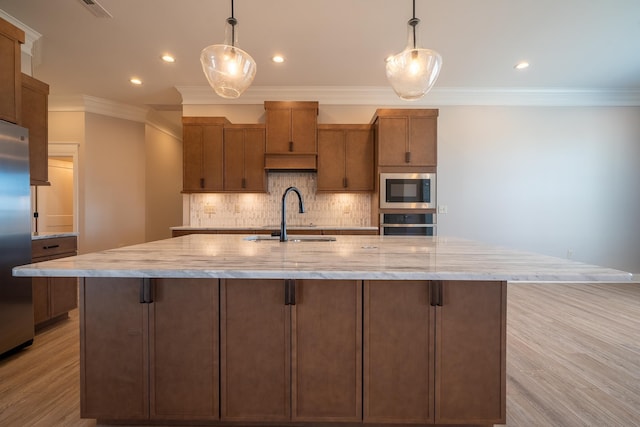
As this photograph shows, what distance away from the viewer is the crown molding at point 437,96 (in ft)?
14.2

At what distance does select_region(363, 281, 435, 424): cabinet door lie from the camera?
1.32 meters

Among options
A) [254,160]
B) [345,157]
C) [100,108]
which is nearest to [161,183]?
[100,108]

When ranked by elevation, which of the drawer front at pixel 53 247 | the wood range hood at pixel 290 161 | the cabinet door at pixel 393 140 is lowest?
the drawer front at pixel 53 247

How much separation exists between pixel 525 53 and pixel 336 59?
7.23 ft

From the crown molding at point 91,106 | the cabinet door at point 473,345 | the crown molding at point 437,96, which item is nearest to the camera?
the cabinet door at point 473,345

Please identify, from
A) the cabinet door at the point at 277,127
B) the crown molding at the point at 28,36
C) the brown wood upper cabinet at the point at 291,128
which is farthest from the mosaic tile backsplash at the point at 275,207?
the crown molding at the point at 28,36

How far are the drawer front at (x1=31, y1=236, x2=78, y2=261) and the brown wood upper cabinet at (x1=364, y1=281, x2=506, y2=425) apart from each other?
9.59 feet

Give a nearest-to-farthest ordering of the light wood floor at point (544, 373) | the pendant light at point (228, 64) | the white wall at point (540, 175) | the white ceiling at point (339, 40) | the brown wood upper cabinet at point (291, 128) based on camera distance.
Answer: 1. the light wood floor at point (544, 373)
2. the pendant light at point (228, 64)
3. the white ceiling at point (339, 40)
4. the brown wood upper cabinet at point (291, 128)
5. the white wall at point (540, 175)

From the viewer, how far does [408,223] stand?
12.8 ft

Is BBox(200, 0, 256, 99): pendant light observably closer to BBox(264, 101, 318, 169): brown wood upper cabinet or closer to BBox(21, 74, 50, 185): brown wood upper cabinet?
BBox(21, 74, 50, 185): brown wood upper cabinet

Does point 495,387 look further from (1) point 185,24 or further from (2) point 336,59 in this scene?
(1) point 185,24

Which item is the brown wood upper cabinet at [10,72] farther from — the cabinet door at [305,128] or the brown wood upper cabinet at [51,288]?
the cabinet door at [305,128]

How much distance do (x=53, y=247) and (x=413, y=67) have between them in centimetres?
344

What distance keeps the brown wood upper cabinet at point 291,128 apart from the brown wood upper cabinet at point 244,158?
0.16 metres
